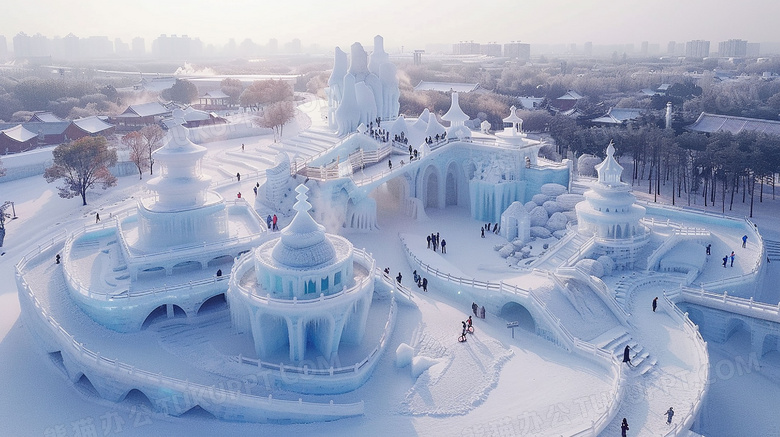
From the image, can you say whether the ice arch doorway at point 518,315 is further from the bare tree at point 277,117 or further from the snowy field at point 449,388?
the bare tree at point 277,117

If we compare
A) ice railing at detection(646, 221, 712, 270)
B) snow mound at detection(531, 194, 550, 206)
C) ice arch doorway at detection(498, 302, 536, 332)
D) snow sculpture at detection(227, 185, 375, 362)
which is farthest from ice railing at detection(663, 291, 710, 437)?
snow mound at detection(531, 194, 550, 206)

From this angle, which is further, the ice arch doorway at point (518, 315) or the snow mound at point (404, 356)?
the ice arch doorway at point (518, 315)

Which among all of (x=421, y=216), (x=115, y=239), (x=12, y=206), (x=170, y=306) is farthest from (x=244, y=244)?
(x=12, y=206)

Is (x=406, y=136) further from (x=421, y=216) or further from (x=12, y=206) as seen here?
(x=12, y=206)

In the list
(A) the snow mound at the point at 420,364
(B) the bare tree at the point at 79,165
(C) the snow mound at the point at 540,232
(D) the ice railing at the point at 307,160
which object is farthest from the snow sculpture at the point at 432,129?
(A) the snow mound at the point at 420,364

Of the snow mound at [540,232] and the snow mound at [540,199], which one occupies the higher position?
the snow mound at [540,199]

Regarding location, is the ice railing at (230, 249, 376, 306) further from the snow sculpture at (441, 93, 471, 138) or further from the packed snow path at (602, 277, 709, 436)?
the snow sculpture at (441, 93, 471, 138)

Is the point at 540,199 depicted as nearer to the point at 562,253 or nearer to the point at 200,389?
the point at 562,253
